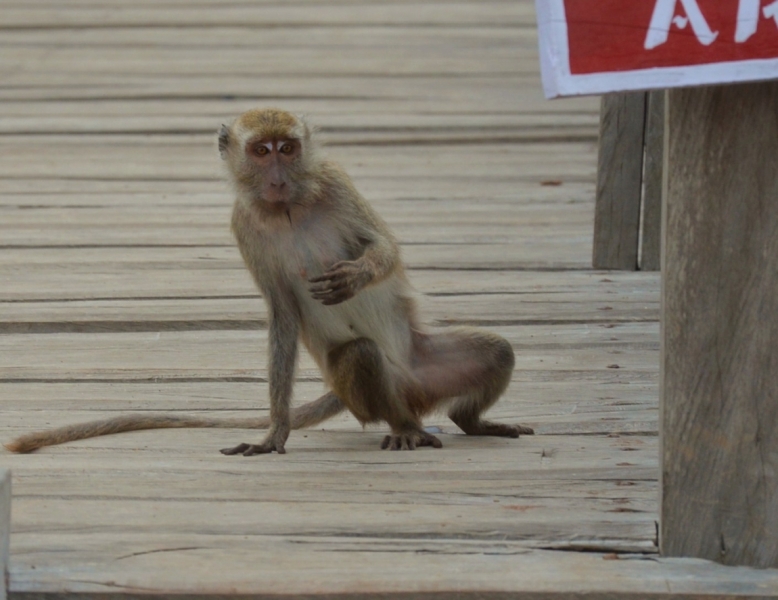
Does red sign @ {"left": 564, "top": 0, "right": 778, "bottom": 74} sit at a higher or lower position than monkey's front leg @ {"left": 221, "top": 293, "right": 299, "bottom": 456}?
higher

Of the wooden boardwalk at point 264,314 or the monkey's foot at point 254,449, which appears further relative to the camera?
the monkey's foot at point 254,449

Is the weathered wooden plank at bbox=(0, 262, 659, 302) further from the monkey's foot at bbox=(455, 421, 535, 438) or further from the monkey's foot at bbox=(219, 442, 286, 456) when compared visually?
the monkey's foot at bbox=(219, 442, 286, 456)

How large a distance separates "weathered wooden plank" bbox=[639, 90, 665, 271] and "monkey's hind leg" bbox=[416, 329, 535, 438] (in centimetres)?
154

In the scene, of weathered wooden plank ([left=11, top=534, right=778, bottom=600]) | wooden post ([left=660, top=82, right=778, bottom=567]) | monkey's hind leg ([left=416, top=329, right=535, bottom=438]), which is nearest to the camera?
wooden post ([left=660, top=82, right=778, bottom=567])

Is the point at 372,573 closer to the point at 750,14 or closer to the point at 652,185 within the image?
the point at 750,14

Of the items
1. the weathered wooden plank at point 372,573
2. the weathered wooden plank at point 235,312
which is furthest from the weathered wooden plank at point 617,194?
the weathered wooden plank at point 372,573

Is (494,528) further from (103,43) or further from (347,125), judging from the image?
(103,43)

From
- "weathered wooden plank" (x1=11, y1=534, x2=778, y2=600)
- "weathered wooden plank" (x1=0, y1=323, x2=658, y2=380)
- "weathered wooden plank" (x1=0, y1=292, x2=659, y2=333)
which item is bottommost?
"weathered wooden plank" (x1=0, y1=323, x2=658, y2=380)

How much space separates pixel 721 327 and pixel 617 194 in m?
3.01

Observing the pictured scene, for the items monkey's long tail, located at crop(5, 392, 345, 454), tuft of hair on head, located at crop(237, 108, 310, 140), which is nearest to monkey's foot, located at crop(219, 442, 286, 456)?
monkey's long tail, located at crop(5, 392, 345, 454)

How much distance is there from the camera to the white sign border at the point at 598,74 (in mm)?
2285

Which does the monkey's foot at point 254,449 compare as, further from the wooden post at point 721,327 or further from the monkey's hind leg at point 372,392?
the wooden post at point 721,327

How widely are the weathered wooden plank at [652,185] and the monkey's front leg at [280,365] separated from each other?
6.26 feet

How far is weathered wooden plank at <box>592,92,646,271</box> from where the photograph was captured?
5469 millimetres
